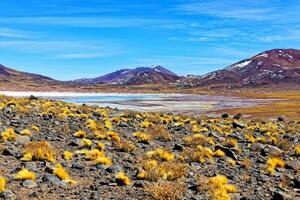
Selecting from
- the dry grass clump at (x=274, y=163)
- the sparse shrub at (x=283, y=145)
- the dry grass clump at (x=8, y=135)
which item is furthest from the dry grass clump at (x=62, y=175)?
the sparse shrub at (x=283, y=145)

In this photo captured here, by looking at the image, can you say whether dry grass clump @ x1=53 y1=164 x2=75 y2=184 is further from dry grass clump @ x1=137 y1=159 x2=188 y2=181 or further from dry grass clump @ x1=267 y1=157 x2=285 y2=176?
dry grass clump @ x1=267 y1=157 x2=285 y2=176

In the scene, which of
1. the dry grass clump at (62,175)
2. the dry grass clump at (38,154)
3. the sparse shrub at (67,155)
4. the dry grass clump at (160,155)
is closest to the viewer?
the dry grass clump at (62,175)

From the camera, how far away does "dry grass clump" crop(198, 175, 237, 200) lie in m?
13.2

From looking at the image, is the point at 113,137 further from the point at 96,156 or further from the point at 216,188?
the point at 216,188

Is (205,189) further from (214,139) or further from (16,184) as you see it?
(214,139)

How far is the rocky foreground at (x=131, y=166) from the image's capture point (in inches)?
515

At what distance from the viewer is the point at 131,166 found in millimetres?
16766

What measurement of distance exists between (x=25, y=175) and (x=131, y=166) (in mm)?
4485

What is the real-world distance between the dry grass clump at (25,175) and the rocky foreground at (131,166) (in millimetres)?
29

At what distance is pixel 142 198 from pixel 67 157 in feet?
17.2

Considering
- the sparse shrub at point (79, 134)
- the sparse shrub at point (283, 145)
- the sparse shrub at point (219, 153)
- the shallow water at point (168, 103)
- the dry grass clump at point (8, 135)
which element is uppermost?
the dry grass clump at point (8, 135)

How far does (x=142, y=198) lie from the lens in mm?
12562

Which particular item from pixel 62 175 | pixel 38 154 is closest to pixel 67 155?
pixel 38 154

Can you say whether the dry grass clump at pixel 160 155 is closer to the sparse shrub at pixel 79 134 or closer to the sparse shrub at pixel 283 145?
the sparse shrub at pixel 79 134
